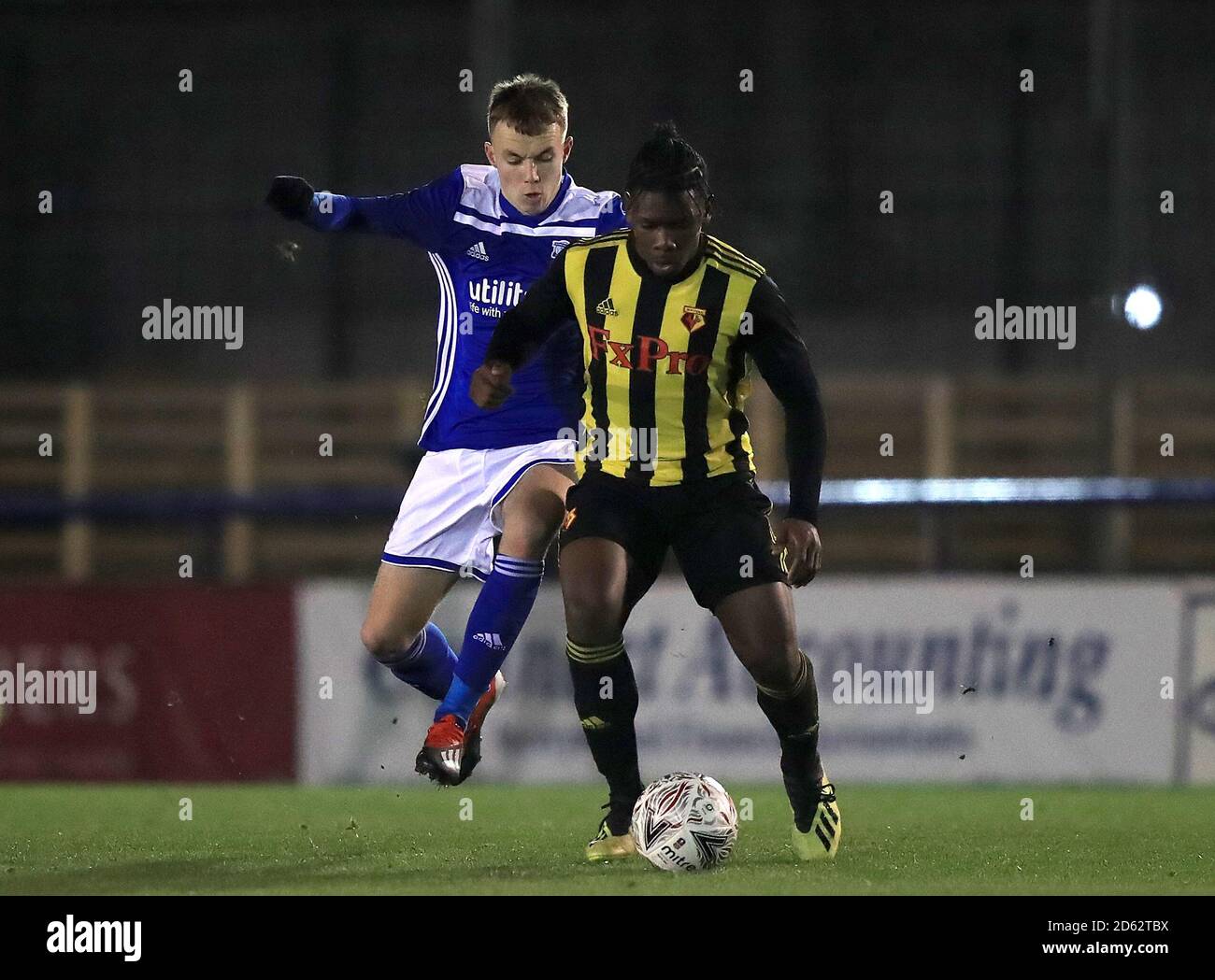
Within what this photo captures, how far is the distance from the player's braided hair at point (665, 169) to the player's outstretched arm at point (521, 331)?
0.42 m

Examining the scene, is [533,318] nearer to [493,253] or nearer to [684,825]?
[493,253]

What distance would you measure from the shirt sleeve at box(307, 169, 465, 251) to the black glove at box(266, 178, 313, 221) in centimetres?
4

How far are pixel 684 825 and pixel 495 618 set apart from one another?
1.03 m

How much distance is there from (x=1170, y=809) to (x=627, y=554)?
3.28 m

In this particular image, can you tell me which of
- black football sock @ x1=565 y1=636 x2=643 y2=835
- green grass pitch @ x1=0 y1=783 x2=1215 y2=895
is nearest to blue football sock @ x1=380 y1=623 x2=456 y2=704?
green grass pitch @ x1=0 y1=783 x2=1215 y2=895

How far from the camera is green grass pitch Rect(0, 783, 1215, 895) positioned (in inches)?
208

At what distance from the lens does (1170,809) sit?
25.3 ft

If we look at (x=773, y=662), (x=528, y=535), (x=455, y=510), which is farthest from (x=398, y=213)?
(x=773, y=662)

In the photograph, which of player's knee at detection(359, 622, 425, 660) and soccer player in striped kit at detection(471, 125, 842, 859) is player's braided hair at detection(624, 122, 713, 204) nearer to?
soccer player in striped kit at detection(471, 125, 842, 859)

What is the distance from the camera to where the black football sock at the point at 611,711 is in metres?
5.66

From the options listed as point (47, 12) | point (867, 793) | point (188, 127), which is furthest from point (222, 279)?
point (867, 793)

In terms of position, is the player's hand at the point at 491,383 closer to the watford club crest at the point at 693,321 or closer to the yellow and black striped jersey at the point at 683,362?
the yellow and black striped jersey at the point at 683,362

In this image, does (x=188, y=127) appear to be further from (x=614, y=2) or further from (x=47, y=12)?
(x=614, y=2)

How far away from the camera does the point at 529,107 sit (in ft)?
19.3
